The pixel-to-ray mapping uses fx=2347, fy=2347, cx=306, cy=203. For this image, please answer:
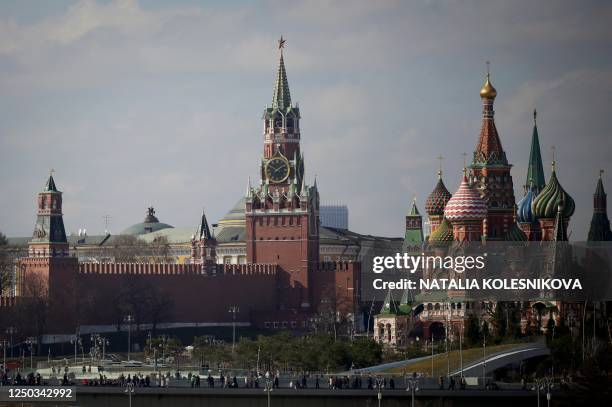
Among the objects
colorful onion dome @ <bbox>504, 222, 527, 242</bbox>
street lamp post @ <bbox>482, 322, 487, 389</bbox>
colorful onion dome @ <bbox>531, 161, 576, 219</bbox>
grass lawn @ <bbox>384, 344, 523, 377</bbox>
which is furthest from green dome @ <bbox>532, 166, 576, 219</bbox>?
grass lawn @ <bbox>384, 344, 523, 377</bbox>

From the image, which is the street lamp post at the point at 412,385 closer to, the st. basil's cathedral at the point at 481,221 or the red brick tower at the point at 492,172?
the st. basil's cathedral at the point at 481,221

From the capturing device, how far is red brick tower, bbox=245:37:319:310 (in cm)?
18050

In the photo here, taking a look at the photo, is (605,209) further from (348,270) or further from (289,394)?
(289,394)

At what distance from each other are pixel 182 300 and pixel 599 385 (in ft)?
278

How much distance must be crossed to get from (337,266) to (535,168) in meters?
17.2

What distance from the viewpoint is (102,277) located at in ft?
550

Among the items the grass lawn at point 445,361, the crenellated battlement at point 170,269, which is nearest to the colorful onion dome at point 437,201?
the crenellated battlement at point 170,269

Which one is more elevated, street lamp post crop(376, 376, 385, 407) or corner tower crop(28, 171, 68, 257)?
corner tower crop(28, 171, 68, 257)

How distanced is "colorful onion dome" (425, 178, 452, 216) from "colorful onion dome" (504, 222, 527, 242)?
8802 millimetres

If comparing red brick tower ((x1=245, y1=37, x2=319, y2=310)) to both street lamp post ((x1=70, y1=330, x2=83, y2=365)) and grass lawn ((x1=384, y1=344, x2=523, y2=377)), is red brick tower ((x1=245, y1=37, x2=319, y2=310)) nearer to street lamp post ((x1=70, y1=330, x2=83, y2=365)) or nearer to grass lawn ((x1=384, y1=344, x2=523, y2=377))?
street lamp post ((x1=70, y1=330, x2=83, y2=365))

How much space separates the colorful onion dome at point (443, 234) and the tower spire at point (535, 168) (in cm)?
1537

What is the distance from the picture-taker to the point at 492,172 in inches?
6511

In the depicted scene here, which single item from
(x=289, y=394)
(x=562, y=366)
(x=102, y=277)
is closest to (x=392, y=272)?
(x=102, y=277)

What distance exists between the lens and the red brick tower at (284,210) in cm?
18050
